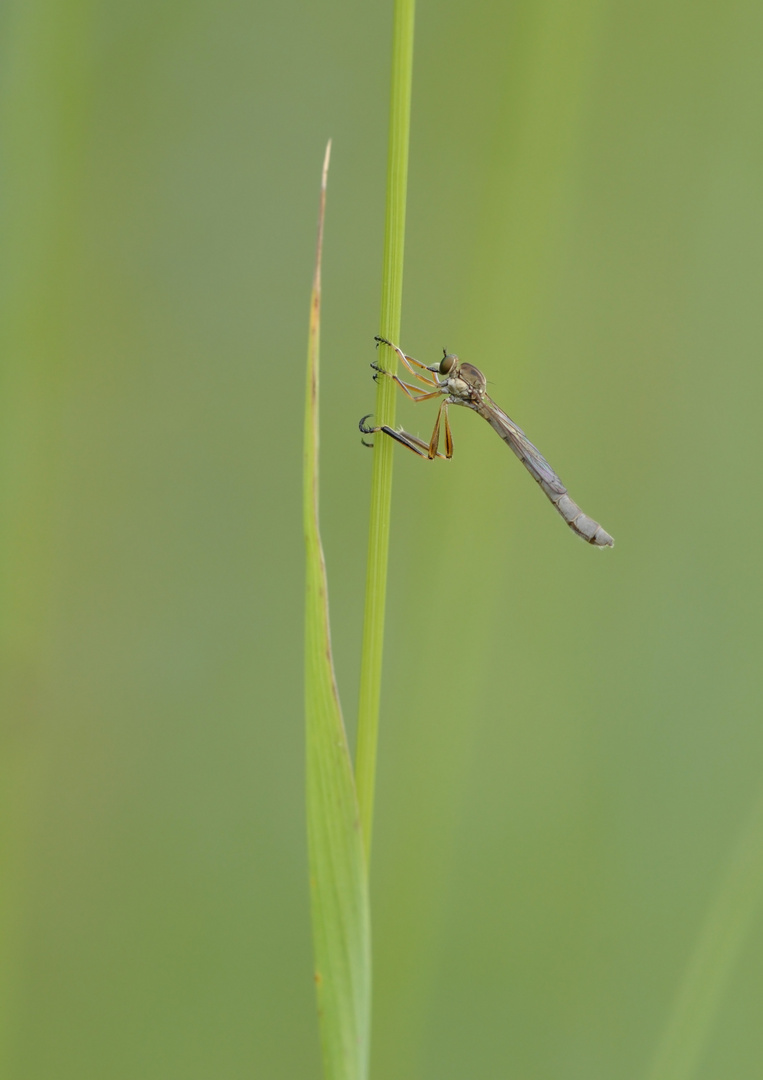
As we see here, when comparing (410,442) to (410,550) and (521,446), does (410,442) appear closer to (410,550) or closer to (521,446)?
(521,446)

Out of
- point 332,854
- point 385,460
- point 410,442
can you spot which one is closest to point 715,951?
point 332,854

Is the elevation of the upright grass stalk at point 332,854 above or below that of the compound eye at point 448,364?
below

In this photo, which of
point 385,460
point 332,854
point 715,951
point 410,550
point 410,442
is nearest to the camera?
point 332,854

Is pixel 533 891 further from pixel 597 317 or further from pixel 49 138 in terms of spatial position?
pixel 49 138

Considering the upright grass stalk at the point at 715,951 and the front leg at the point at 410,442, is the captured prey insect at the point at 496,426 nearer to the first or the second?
the front leg at the point at 410,442

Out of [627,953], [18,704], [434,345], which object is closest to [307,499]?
[18,704]

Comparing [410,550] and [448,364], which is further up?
[448,364]

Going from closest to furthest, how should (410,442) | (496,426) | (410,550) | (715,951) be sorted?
(715,951), (410,442), (496,426), (410,550)

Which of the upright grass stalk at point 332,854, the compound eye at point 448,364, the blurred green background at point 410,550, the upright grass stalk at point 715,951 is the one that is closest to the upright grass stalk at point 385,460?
the upright grass stalk at point 332,854
